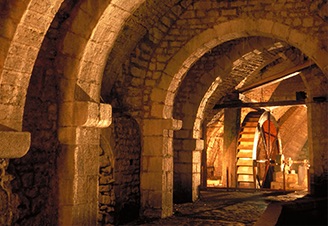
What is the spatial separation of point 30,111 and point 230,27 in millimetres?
3741

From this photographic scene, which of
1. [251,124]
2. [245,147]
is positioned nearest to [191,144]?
[245,147]

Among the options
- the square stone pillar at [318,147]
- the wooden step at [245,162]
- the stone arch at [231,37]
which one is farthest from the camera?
the wooden step at [245,162]

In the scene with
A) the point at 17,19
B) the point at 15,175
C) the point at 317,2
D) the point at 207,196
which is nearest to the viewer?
the point at 17,19

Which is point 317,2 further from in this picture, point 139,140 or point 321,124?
point 139,140

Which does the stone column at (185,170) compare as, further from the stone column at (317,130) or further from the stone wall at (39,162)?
the stone wall at (39,162)

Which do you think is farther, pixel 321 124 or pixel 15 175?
pixel 321 124

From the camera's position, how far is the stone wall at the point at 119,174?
20.6ft

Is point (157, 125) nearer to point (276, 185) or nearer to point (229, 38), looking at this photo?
point (229, 38)

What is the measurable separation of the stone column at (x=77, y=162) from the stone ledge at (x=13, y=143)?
2.47 feet

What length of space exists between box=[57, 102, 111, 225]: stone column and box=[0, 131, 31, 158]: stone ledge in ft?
2.47

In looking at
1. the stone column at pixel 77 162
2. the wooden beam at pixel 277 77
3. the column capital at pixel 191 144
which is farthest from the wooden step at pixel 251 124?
the stone column at pixel 77 162

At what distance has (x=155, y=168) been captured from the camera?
→ 685 cm

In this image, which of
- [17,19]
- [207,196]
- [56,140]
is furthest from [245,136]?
[17,19]

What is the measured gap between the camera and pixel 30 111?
169 inches
